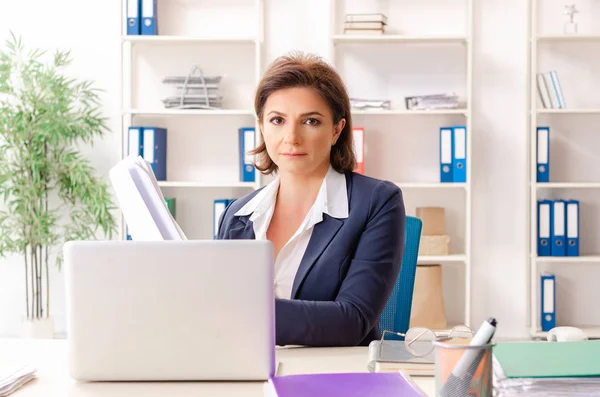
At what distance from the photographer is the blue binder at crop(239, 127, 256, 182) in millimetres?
4136

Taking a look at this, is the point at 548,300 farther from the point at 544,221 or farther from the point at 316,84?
the point at 316,84

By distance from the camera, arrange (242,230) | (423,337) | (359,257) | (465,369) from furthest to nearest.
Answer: (242,230), (359,257), (423,337), (465,369)

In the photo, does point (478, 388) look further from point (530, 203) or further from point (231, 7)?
point (231, 7)

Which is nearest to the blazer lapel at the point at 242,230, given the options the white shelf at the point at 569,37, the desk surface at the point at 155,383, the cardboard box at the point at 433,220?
the desk surface at the point at 155,383

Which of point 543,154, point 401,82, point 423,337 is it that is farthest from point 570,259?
point 423,337

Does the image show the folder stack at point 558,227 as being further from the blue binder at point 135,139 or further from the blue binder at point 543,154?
the blue binder at point 135,139

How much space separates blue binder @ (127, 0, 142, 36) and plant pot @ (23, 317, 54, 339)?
1.59 m

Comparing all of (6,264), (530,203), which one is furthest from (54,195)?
(530,203)

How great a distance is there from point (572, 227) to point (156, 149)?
2220 mm

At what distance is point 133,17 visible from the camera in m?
4.17

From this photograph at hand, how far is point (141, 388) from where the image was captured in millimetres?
1149

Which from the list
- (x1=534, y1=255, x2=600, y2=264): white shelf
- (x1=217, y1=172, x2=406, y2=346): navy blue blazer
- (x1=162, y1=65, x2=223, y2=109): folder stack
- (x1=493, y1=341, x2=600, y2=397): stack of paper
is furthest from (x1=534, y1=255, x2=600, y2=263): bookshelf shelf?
(x1=493, y1=341, x2=600, y2=397): stack of paper

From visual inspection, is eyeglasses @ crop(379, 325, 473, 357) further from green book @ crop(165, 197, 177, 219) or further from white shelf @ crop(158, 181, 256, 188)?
green book @ crop(165, 197, 177, 219)

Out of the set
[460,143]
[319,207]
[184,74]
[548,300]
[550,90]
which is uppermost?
[184,74]
